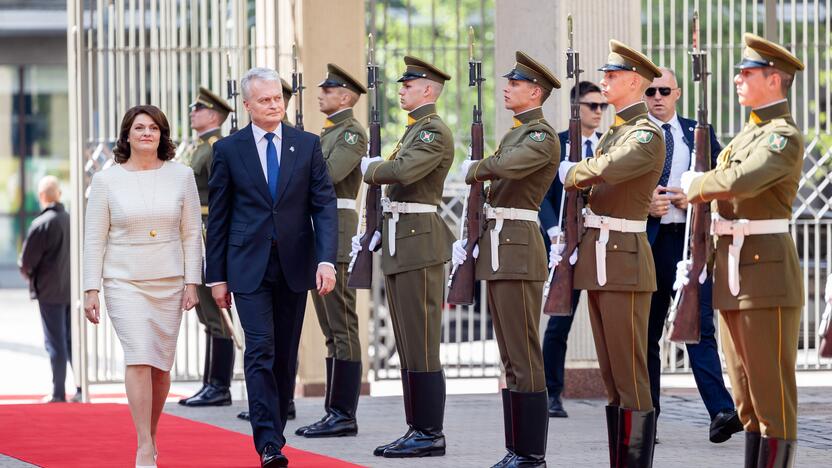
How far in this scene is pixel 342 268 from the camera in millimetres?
8203

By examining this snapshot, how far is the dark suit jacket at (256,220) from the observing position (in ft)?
22.0

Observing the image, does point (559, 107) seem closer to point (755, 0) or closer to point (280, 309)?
point (755, 0)

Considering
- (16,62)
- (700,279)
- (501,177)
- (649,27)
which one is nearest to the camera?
(700,279)

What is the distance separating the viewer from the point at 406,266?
7.20 meters

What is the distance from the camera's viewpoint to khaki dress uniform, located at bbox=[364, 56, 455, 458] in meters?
7.19

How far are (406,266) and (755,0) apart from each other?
4326mm

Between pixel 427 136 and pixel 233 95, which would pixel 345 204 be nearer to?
pixel 427 136

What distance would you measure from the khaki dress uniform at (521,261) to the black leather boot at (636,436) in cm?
48

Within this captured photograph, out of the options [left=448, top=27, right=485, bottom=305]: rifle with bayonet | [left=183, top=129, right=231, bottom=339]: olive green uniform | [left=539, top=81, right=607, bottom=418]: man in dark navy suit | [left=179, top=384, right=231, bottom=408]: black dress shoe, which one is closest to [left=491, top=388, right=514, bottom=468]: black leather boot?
[left=448, top=27, right=485, bottom=305]: rifle with bayonet

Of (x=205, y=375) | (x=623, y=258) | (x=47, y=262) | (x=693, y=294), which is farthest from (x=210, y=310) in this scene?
(x=693, y=294)

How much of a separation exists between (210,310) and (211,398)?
571 mm

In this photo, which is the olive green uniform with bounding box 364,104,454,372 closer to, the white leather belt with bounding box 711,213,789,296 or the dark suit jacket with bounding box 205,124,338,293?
the dark suit jacket with bounding box 205,124,338,293

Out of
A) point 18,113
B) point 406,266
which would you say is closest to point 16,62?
point 18,113

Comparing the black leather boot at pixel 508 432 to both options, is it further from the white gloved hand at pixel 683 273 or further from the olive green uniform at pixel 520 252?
the white gloved hand at pixel 683 273
